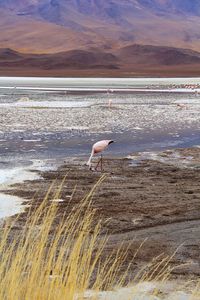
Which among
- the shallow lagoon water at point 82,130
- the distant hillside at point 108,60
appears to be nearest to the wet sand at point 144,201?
the shallow lagoon water at point 82,130

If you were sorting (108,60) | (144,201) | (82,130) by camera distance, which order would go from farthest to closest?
(108,60)
(82,130)
(144,201)

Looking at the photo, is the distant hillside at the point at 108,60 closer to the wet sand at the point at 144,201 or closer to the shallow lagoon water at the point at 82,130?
the shallow lagoon water at the point at 82,130

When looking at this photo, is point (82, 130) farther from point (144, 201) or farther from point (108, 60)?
point (108, 60)

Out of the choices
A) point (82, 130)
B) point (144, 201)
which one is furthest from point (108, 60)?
point (144, 201)

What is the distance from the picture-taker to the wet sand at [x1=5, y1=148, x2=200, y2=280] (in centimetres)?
727

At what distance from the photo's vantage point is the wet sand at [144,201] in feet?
23.8

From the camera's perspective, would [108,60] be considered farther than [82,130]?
Yes

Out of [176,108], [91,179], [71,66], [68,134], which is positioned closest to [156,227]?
[91,179]

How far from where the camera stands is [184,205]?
9.46 metres

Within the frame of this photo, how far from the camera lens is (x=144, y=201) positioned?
9.66m

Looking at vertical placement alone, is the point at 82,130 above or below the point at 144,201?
below

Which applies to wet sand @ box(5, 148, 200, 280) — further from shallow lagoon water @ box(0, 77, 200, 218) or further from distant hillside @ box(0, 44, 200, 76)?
distant hillside @ box(0, 44, 200, 76)

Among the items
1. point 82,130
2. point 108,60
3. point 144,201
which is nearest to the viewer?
point 144,201

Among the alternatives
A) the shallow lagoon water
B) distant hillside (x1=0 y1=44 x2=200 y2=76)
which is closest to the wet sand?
the shallow lagoon water
